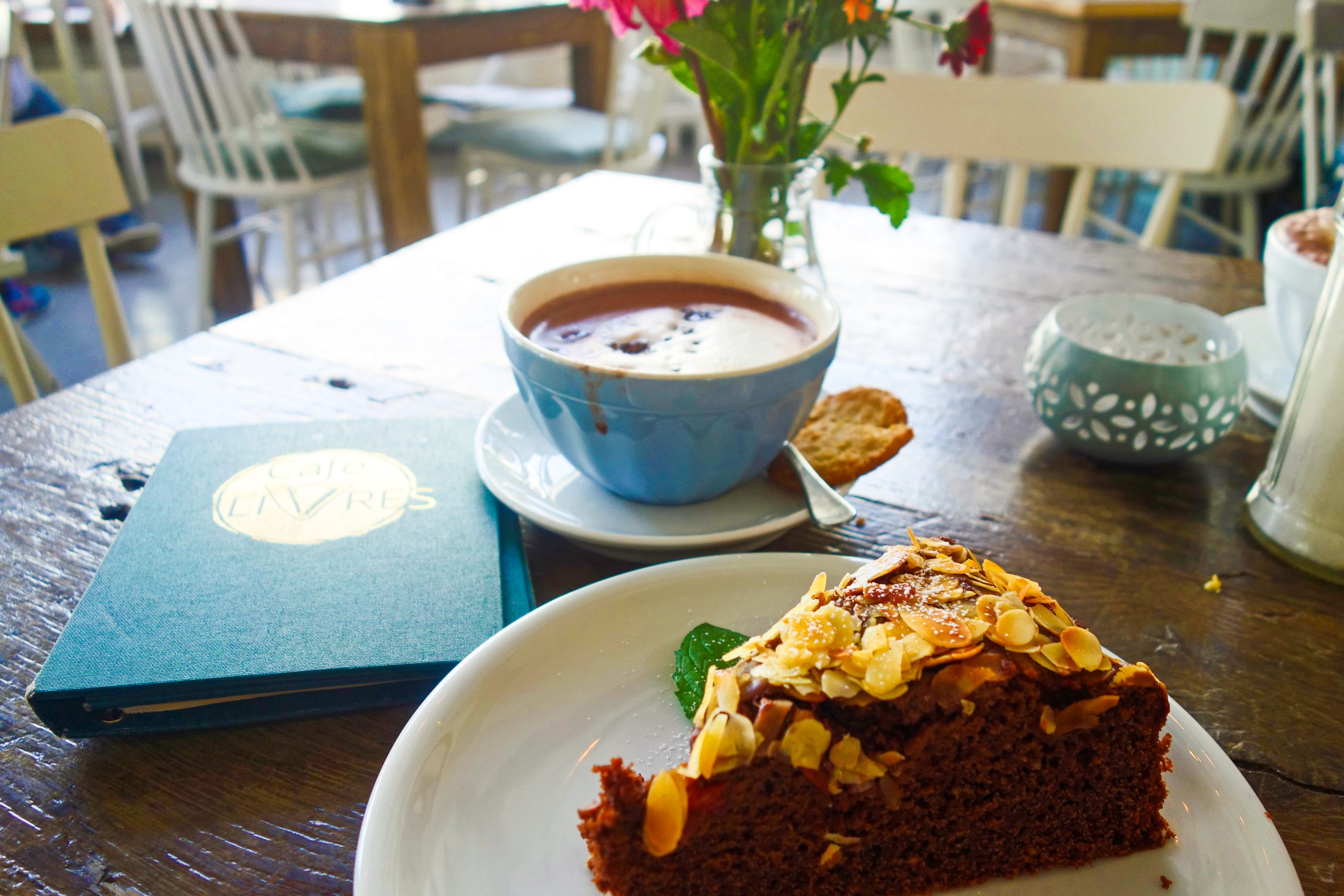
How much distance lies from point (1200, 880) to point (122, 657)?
0.53 metres

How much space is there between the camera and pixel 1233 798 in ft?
1.37

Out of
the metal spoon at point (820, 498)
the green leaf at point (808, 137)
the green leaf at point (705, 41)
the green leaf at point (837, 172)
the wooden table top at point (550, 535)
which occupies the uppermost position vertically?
the green leaf at point (705, 41)

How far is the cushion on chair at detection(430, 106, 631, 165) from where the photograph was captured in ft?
8.87

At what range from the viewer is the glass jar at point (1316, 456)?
0.59 metres

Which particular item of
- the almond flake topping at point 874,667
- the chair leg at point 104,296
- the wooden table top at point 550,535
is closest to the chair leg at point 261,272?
the chair leg at point 104,296

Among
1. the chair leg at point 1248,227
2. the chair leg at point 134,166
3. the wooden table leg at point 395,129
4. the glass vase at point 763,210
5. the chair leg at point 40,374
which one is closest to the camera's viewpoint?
the glass vase at point 763,210

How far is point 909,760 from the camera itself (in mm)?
424

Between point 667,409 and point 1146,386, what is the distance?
0.38 metres

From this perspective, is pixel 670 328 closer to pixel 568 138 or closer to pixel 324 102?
pixel 568 138

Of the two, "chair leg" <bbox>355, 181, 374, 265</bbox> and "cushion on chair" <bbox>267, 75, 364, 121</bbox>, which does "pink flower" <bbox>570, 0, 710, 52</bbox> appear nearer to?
"chair leg" <bbox>355, 181, 374, 265</bbox>

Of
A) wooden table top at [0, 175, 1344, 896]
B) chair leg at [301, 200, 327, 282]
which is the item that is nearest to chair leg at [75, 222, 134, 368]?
wooden table top at [0, 175, 1344, 896]

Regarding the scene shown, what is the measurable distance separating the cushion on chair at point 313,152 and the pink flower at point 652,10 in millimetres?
2061

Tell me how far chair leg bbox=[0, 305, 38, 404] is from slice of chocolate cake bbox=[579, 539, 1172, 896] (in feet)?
2.95

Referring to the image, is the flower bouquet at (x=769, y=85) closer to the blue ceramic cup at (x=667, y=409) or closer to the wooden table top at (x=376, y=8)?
the blue ceramic cup at (x=667, y=409)
